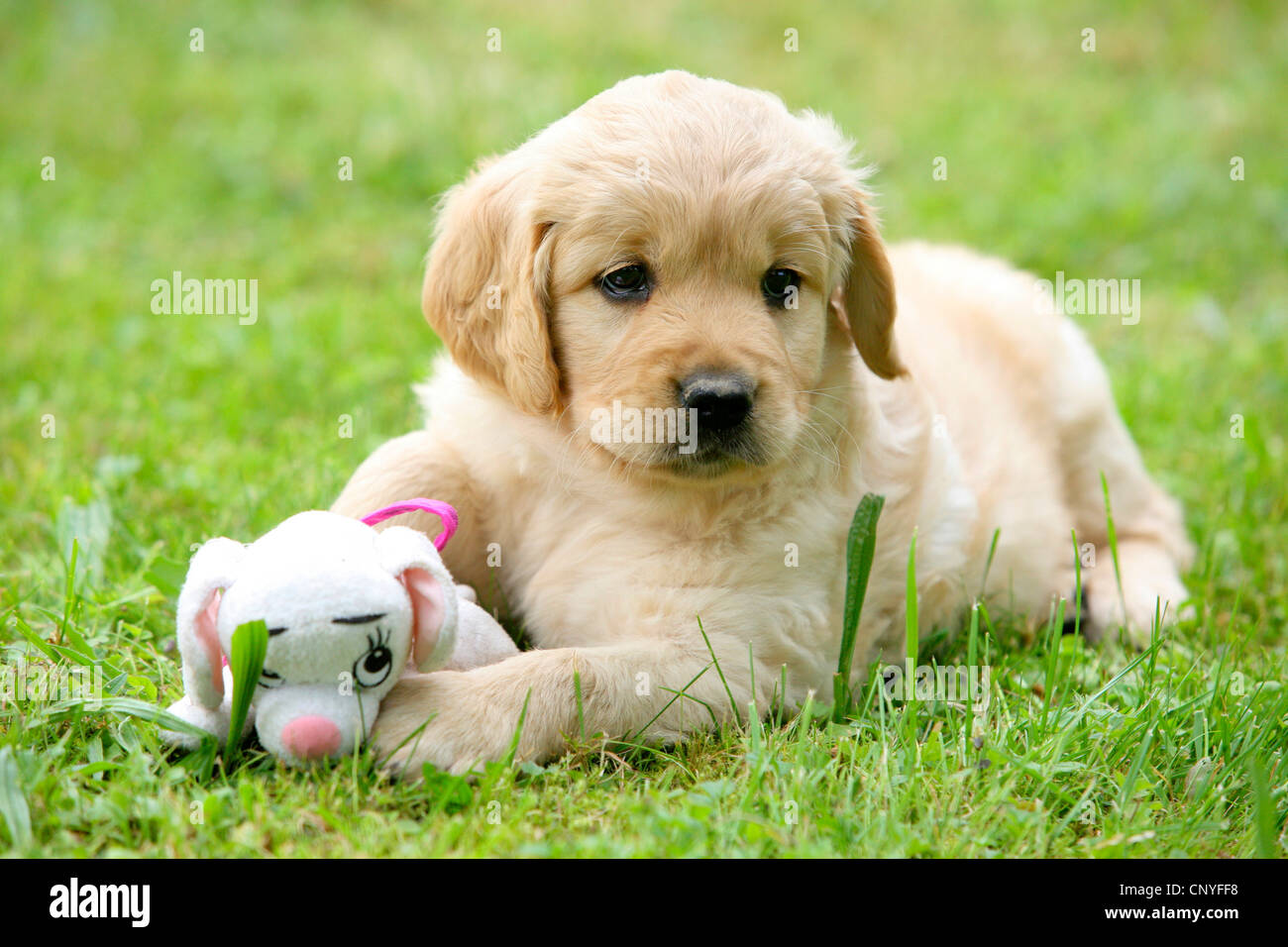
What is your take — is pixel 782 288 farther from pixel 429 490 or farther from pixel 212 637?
pixel 212 637

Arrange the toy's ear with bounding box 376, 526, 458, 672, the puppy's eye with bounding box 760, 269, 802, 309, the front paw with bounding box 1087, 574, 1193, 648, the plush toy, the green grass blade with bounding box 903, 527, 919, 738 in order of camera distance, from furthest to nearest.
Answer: the front paw with bounding box 1087, 574, 1193, 648 → the puppy's eye with bounding box 760, 269, 802, 309 → the green grass blade with bounding box 903, 527, 919, 738 → the toy's ear with bounding box 376, 526, 458, 672 → the plush toy

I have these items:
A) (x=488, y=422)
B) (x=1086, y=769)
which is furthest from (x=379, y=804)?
(x=1086, y=769)

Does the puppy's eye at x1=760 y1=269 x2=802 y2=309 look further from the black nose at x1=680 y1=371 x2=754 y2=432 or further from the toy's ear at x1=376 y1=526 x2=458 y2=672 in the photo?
the toy's ear at x1=376 y1=526 x2=458 y2=672

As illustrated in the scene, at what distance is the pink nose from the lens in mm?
2256

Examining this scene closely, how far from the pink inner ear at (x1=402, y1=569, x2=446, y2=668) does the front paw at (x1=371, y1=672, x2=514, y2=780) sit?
10cm

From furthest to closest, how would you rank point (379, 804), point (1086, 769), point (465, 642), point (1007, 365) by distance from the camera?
1. point (1007, 365)
2. point (465, 642)
3. point (1086, 769)
4. point (379, 804)

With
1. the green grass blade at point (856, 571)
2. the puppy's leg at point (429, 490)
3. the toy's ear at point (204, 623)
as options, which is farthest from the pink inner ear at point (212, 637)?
the green grass blade at point (856, 571)

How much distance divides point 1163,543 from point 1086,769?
6.16 feet

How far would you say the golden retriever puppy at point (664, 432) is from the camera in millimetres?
2555

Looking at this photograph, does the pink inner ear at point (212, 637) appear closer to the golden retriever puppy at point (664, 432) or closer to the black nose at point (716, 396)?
the golden retriever puppy at point (664, 432)

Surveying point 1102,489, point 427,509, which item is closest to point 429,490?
point 427,509

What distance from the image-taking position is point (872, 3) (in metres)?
9.55

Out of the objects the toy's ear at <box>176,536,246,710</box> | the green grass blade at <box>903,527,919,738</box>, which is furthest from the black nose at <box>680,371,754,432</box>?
the toy's ear at <box>176,536,246,710</box>
